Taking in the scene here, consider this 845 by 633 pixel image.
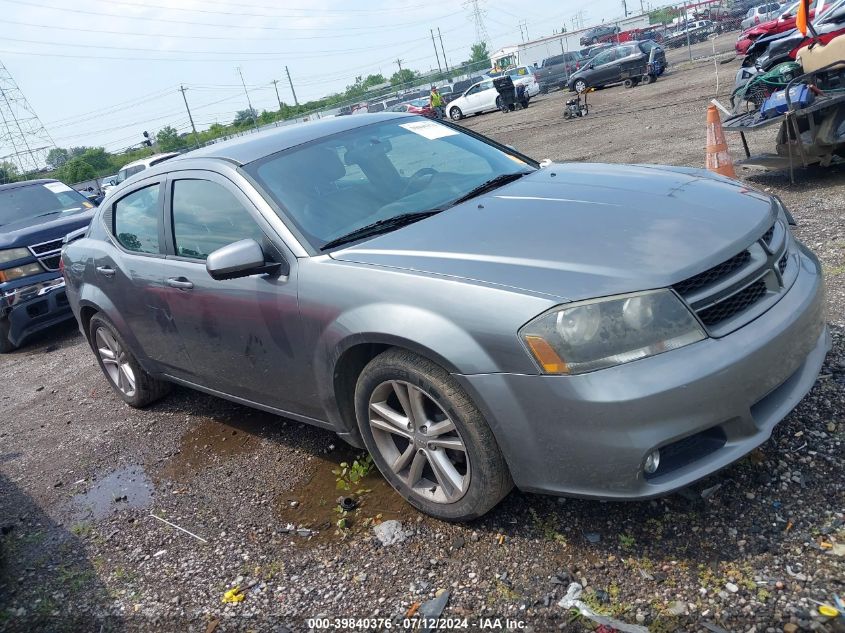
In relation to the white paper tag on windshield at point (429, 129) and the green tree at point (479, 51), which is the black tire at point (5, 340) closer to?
the white paper tag on windshield at point (429, 129)

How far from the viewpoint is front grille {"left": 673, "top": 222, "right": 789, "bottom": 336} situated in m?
2.49

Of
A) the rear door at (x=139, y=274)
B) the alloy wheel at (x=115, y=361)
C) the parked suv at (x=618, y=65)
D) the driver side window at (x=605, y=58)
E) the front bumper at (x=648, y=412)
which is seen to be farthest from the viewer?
the driver side window at (x=605, y=58)

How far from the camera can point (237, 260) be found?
10.3 feet

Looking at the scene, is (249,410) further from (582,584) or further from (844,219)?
(844,219)

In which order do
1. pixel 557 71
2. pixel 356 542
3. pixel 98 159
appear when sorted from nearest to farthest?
pixel 356 542 → pixel 557 71 → pixel 98 159

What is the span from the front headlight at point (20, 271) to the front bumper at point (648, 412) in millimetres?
6954

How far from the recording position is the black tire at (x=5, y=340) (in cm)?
790

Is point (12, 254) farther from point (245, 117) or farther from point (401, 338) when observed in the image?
point (245, 117)

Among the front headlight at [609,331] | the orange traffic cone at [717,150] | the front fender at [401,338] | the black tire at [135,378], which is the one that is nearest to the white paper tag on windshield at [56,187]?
the black tire at [135,378]

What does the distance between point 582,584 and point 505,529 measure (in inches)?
18.7

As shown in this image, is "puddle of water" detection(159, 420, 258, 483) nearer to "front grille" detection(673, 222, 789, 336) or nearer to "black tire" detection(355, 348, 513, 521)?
"black tire" detection(355, 348, 513, 521)

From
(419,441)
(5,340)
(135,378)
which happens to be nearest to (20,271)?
(5,340)

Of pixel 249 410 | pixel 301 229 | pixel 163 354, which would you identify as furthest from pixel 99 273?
pixel 301 229

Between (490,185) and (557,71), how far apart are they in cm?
3899
